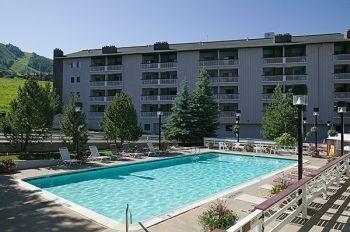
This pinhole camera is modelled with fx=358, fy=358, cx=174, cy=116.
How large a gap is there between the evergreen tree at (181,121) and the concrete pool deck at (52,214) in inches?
990

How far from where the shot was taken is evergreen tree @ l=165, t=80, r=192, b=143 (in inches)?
1646

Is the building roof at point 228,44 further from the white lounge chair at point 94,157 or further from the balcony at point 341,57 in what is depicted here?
the white lounge chair at point 94,157

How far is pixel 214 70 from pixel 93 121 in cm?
2195

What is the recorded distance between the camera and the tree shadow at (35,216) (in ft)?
35.3

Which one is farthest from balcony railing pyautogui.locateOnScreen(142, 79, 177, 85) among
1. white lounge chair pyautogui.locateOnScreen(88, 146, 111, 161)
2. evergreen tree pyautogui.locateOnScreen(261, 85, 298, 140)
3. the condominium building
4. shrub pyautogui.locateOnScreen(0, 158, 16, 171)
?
shrub pyautogui.locateOnScreen(0, 158, 16, 171)

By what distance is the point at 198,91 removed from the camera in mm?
43781

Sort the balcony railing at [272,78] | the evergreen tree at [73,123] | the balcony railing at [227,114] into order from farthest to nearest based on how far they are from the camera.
Result: the balcony railing at [227,114] < the balcony railing at [272,78] < the evergreen tree at [73,123]

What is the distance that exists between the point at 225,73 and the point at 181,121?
15742 millimetres

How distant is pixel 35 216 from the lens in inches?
472

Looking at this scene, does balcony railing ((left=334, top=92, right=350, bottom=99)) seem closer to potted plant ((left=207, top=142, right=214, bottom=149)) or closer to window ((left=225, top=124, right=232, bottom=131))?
window ((left=225, top=124, right=232, bottom=131))

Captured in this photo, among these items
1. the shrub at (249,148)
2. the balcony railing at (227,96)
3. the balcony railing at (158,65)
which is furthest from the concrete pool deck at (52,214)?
the balcony railing at (158,65)

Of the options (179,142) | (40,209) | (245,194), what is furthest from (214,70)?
(40,209)

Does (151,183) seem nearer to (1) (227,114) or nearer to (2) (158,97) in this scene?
(1) (227,114)

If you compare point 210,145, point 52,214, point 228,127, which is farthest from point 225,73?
point 52,214
